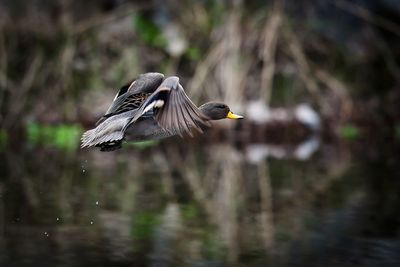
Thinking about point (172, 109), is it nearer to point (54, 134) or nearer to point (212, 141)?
point (212, 141)

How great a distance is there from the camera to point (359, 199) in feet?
34.0

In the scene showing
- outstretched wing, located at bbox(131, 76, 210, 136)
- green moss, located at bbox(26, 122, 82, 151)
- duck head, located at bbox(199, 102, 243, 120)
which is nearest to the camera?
outstretched wing, located at bbox(131, 76, 210, 136)

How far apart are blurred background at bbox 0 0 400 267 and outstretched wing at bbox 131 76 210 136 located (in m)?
2.17

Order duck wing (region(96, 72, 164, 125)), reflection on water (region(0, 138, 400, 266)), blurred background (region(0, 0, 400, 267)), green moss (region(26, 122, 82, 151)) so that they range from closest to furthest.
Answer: duck wing (region(96, 72, 164, 125)) < reflection on water (region(0, 138, 400, 266)) < blurred background (region(0, 0, 400, 267)) < green moss (region(26, 122, 82, 151))

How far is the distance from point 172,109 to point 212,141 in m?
11.8

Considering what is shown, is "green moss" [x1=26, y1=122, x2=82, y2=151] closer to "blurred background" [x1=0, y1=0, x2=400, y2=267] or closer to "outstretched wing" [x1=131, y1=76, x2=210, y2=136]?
"blurred background" [x1=0, y1=0, x2=400, y2=267]

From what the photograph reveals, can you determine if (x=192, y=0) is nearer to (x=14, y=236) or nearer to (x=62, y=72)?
(x=62, y=72)

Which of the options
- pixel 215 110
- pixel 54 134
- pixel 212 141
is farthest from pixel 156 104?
pixel 54 134

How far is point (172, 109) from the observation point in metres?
5.20

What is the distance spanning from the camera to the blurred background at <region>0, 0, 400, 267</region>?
26.5ft

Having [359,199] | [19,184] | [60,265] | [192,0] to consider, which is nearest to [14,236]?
[60,265]

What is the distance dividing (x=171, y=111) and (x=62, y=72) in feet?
41.9

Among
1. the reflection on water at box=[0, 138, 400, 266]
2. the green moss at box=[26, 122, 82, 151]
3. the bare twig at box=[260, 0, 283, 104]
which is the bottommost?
the reflection on water at box=[0, 138, 400, 266]

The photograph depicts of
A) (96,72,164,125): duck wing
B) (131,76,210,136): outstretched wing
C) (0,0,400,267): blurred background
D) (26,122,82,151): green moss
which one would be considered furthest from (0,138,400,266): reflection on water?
(131,76,210,136): outstretched wing
